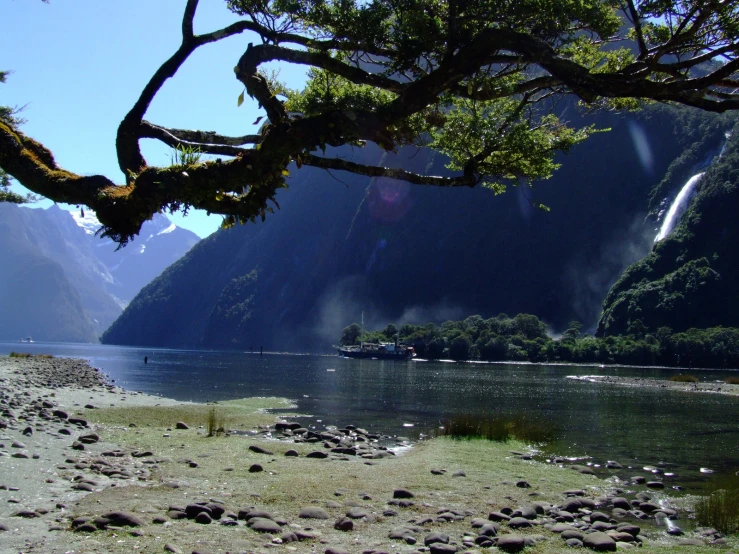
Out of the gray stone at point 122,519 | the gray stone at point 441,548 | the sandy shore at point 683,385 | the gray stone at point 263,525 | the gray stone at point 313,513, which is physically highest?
the gray stone at point 122,519

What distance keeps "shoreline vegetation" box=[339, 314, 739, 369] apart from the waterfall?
41.0 m

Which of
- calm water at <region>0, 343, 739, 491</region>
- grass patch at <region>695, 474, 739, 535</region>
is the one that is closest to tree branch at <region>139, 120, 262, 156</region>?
grass patch at <region>695, 474, 739, 535</region>

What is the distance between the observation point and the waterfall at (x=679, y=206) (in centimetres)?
18700

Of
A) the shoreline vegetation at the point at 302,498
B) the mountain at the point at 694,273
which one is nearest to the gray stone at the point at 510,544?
the shoreline vegetation at the point at 302,498

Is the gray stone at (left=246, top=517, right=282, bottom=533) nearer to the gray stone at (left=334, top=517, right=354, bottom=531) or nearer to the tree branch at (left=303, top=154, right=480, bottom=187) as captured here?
the gray stone at (left=334, top=517, right=354, bottom=531)

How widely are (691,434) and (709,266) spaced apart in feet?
475

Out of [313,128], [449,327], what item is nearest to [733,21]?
[313,128]

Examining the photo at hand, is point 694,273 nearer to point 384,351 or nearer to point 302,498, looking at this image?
point 384,351

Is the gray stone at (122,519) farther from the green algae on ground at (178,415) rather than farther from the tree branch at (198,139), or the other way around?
the green algae on ground at (178,415)

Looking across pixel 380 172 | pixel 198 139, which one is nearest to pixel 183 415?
pixel 198 139

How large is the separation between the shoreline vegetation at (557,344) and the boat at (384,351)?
5.96m

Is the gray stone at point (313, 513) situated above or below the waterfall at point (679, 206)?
below

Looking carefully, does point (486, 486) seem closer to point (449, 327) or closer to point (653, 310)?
point (653, 310)

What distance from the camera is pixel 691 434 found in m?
26.3
